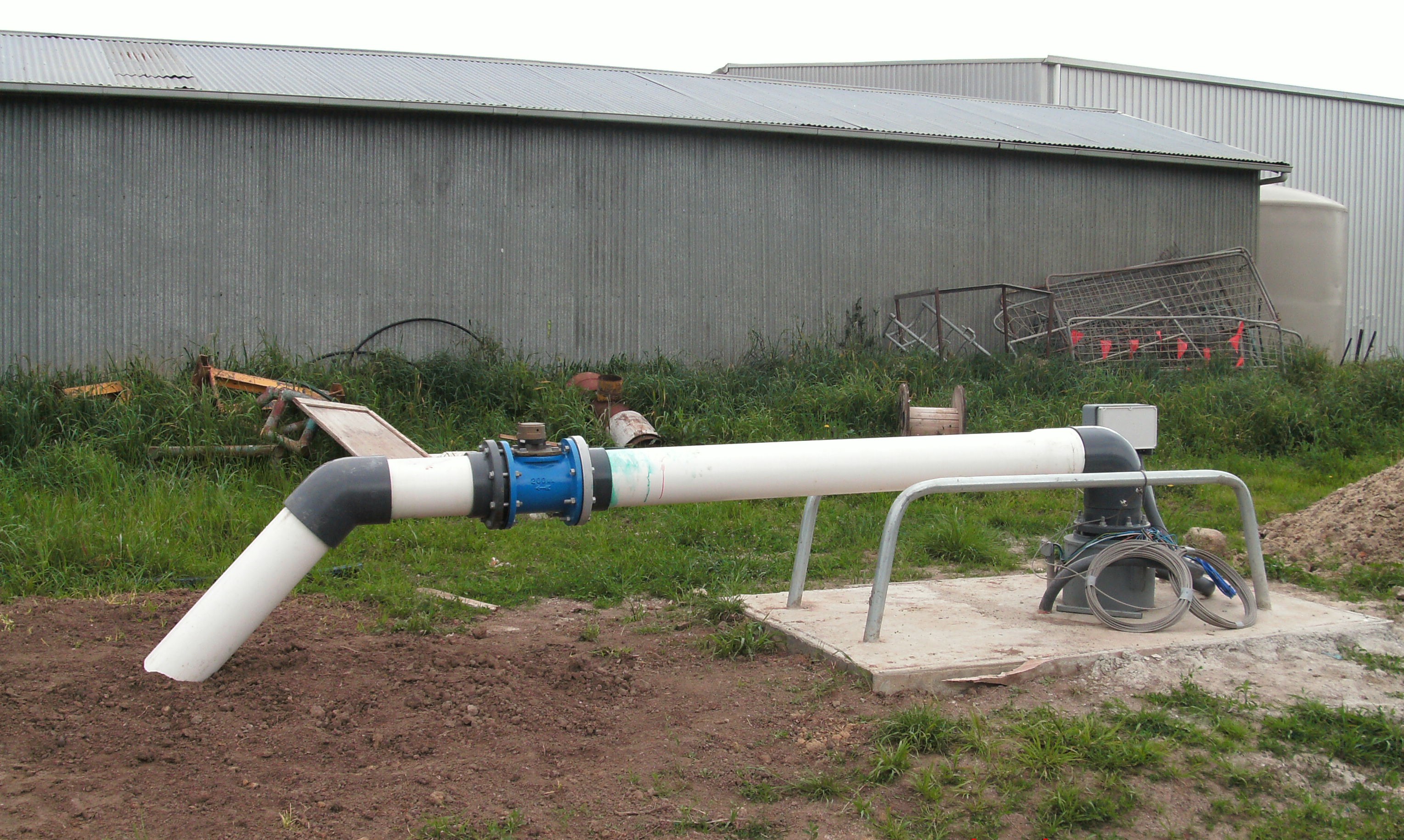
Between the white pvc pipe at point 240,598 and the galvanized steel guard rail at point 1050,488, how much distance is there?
6.69ft

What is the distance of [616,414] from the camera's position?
30.5 ft

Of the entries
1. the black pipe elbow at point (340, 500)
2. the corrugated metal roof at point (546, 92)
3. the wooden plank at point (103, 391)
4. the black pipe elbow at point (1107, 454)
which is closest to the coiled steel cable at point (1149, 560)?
the black pipe elbow at point (1107, 454)

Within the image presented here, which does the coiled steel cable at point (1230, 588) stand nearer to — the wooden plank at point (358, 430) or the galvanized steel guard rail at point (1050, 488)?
the galvanized steel guard rail at point (1050, 488)

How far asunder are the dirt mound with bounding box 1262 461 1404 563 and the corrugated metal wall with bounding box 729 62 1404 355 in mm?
13702

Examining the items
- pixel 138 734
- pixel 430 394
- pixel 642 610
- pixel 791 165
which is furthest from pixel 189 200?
pixel 138 734

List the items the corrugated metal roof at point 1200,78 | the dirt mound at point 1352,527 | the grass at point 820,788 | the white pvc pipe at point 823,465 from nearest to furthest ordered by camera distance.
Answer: the grass at point 820,788, the white pvc pipe at point 823,465, the dirt mound at point 1352,527, the corrugated metal roof at point 1200,78

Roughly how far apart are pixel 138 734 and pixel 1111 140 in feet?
44.3

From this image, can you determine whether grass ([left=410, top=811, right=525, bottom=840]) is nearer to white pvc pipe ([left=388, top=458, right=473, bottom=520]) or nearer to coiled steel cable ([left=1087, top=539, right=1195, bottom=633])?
white pvc pipe ([left=388, top=458, right=473, bottom=520])

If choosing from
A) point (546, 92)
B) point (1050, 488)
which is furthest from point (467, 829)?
point (546, 92)

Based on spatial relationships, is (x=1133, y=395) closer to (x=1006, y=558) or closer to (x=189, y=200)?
(x=1006, y=558)

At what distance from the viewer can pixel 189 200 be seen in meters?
9.75

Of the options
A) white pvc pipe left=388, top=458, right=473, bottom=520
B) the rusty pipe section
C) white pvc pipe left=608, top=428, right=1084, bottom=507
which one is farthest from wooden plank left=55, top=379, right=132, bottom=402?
white pvc pipe left=608, top=428, right=1084, bottom=507

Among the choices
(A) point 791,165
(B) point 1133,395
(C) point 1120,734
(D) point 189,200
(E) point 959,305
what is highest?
(A) point 791,165

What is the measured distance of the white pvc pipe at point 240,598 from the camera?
355 cm
